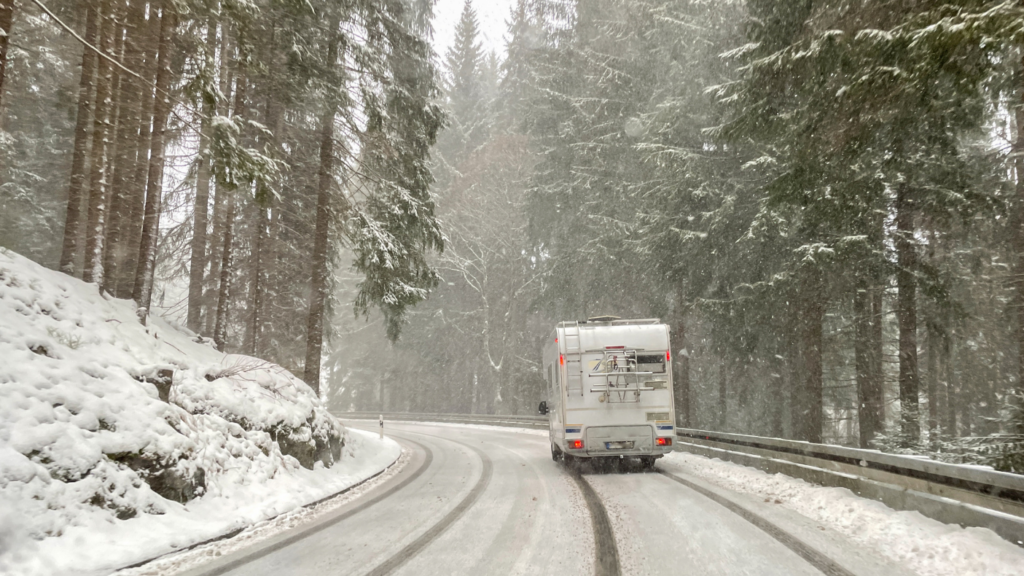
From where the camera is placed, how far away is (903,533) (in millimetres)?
5648

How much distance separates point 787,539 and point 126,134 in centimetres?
1296

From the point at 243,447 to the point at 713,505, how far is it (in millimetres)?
7041

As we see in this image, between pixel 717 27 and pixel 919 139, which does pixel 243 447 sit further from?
pixel 717 27

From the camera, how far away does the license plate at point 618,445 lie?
429 inches

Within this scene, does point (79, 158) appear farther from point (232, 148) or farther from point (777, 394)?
point (777, 394)

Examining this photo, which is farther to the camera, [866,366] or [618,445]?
[866,366]

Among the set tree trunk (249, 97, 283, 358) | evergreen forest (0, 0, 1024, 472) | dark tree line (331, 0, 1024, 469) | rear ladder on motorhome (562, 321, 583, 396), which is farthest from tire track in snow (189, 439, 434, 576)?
dark tree line (331, 0, 1024, 469)

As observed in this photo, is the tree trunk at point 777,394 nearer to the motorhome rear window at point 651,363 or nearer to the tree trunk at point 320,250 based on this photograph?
the motorhome rear window at point 651,363

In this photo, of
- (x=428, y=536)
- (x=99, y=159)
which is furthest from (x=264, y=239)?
(x=428, y=536)

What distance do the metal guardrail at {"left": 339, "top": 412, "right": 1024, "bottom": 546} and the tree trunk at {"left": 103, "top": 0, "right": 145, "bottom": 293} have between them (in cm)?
1270

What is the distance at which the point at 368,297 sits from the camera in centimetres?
A: 1517

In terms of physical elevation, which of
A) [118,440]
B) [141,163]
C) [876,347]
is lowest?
[118,440]

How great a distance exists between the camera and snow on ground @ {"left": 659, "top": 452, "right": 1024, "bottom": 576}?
4.69 meters

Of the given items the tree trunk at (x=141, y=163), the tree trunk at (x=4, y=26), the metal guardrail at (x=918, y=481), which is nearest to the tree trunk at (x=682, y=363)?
the metal guardrail at (x=918, y=481)
